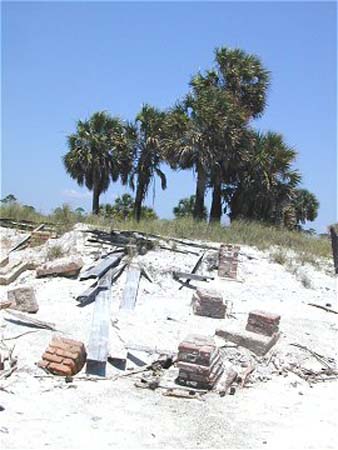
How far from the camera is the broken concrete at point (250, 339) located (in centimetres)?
729

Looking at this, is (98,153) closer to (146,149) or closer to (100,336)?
(146,149)

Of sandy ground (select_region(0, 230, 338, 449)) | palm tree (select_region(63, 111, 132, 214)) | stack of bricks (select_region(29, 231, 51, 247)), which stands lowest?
sandy ground (select_region(0, 230, 338, 449))

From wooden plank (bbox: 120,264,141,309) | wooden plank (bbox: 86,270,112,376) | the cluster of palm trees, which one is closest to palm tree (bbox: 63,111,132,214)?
the cluster of palm trees

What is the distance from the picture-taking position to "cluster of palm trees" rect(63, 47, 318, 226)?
875 inches

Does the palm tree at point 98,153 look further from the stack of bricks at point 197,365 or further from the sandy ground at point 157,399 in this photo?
the stack of bricks at point 197,365

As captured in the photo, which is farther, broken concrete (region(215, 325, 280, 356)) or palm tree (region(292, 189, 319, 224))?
palm tree (region(292, 189, 319, 224))

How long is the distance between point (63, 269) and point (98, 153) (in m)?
15.5

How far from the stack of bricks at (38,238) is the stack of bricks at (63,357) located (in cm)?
756

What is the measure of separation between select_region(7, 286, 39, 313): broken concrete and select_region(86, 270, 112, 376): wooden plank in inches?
36.1

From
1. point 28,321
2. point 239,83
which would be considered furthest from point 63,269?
point 239,83

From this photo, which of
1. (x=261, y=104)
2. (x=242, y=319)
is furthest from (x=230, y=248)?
(x=261, y=104)

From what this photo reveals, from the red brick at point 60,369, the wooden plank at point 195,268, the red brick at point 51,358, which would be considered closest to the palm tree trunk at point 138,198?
the wooden plank at point 195,268

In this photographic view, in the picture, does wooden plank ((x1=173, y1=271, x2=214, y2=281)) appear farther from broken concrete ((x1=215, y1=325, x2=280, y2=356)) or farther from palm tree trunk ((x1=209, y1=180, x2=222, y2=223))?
palm tree trunk ((x1=209, y1=180, x2=222, y2=223))

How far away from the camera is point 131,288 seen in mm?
9508
